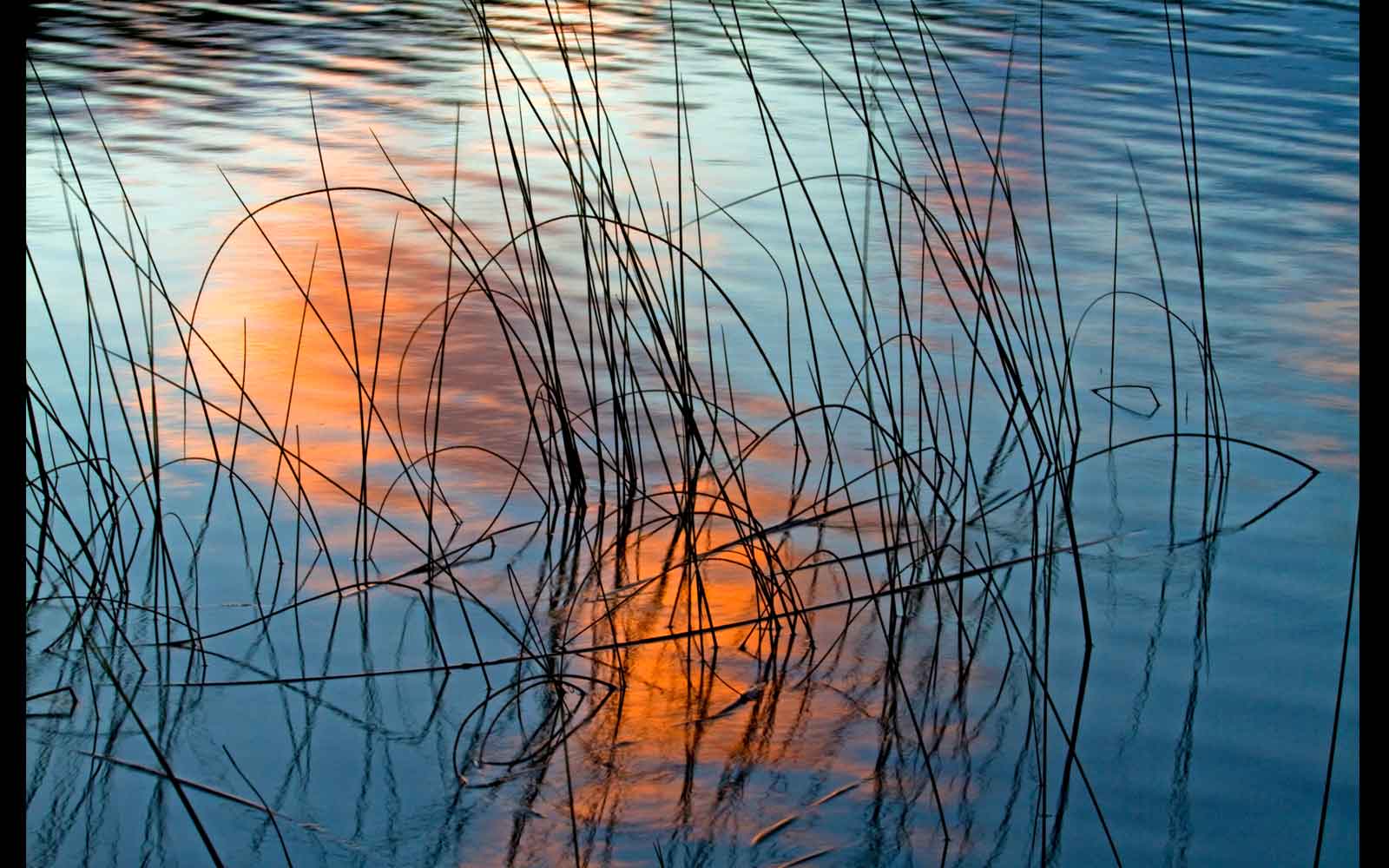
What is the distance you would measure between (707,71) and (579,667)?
14.8 feet

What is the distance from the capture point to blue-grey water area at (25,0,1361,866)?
149cm

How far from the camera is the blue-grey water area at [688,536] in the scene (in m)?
1.49

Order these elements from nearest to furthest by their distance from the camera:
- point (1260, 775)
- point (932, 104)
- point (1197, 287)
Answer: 1. point (1260, 775)
2. point (1197, 287)
3. point (932, 104)

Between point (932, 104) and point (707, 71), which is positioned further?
point (707, 71)

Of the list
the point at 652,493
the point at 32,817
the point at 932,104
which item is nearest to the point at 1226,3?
the point at 932,104

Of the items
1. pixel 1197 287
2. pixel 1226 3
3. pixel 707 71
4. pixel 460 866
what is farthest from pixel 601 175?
pixel 1226 3

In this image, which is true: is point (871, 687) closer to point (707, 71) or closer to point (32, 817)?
point (32, 817)

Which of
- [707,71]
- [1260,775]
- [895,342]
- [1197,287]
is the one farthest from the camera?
[707,71]

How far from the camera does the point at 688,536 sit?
1822 mm

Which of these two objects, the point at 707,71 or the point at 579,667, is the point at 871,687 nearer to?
the point at 579,667

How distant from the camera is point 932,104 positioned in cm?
540
